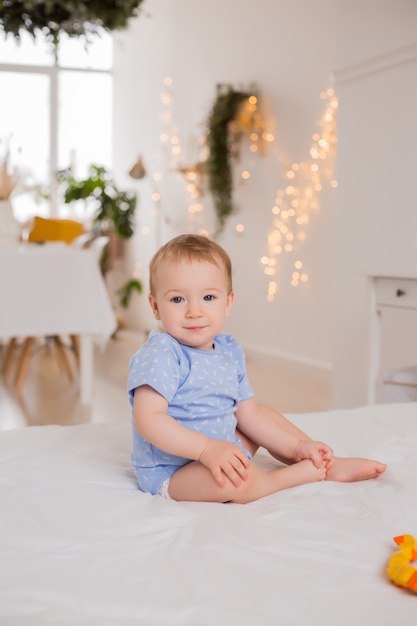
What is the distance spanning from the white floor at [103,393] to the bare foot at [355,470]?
2.27 metres

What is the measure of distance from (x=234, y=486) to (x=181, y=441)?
0.11m

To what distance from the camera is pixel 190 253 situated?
1.34m

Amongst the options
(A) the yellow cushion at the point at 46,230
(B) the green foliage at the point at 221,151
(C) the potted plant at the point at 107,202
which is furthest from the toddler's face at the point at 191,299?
(C) the potted plant at the point at 107,202

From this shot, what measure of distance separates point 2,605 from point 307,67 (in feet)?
14.2

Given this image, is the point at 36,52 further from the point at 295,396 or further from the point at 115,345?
the point at 295,396

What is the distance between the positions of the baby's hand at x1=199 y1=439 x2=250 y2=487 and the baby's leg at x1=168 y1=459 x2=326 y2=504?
19 millimetres

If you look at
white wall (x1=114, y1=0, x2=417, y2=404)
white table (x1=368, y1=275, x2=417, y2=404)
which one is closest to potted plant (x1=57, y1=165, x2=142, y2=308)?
white wall (x1=114, y1=0, x2=417, y2=404)

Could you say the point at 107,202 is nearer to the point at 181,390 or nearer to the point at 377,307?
the point at 377,307

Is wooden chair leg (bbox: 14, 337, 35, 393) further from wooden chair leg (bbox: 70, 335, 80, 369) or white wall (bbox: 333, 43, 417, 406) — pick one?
white wall (bbox: 333, 43, 417, 406)

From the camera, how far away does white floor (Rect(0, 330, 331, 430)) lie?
3.64 metres

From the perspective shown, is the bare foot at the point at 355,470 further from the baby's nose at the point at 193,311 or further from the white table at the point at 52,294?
the white table at the point at 52,294

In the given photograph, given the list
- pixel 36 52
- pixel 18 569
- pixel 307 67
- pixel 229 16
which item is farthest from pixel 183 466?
pixel 36 52

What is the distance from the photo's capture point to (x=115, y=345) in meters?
6.51

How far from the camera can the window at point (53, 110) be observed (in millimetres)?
7492
